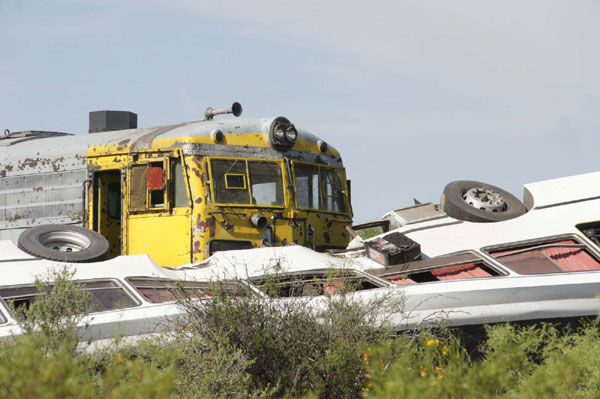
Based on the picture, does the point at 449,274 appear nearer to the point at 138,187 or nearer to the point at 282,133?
the point at 282,133

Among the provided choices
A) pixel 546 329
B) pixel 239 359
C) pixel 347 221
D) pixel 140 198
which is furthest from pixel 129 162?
pixel 546 329

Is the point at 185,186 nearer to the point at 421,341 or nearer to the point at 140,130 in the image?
the point at 140,130

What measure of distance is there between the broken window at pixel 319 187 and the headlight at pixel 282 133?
1.08 ft

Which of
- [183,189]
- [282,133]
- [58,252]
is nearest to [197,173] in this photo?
[183,189]

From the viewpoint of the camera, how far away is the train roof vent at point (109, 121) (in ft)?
41.0

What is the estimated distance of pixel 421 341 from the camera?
7.46m

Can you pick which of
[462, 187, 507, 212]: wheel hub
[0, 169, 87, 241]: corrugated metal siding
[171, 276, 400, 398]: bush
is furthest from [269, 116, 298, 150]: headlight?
[171, 276, 400, 398]: bush

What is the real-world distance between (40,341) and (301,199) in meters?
5.54

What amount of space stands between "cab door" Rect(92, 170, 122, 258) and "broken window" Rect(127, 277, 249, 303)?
3.15 m

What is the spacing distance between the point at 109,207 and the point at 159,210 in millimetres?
1262

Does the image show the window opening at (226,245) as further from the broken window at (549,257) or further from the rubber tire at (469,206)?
the broken window at (549,257)

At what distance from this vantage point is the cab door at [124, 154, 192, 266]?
10.0 metres

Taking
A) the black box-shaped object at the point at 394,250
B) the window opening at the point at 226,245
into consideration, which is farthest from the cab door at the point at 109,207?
the black box-shaped object at the point at 394,250

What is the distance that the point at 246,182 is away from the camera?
408 inches
